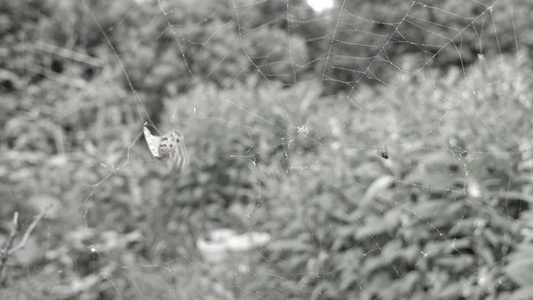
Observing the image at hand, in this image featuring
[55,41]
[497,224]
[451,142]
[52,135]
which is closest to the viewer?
[497,224]

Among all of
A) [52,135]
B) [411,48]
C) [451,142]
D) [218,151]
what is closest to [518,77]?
[451,142]

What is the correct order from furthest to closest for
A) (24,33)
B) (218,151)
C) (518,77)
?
(24,33)
(218,151)
(518,77)

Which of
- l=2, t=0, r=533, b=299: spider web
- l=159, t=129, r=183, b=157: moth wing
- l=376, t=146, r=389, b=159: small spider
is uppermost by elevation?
l=159, t=129, r=183, b=157: moth wing

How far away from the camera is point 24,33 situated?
5262 mm

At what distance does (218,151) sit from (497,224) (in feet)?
5.64

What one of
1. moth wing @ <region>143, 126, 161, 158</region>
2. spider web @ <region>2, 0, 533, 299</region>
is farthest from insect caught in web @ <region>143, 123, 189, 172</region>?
spider web @ <region>2, 0, 533, 299</region>

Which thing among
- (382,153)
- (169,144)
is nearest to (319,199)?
(382,153)

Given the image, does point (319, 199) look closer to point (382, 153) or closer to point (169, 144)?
point (382, 153)

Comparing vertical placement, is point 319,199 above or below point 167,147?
below

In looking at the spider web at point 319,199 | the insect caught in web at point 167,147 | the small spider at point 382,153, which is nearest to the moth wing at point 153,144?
the insect caught in web at point 167,147

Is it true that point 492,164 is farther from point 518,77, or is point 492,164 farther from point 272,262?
point 272,262

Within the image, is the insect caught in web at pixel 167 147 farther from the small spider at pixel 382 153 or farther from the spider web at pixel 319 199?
the small spider at pixel 382 153

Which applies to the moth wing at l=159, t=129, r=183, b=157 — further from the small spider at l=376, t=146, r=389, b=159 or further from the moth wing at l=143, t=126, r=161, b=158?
the small spider at l=376, t=146, r=389, b=159

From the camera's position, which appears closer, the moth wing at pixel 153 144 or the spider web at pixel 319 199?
the moth wing at pixel 153 144
